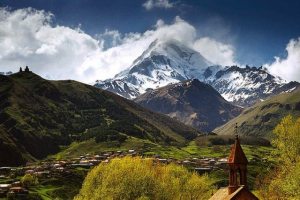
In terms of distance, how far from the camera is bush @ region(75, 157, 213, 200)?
4099 inches

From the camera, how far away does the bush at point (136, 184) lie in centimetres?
10412

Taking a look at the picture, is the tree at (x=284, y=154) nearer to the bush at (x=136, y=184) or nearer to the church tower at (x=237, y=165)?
the church tower at (x=237, y=165)

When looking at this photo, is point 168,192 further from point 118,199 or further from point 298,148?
point 298,148

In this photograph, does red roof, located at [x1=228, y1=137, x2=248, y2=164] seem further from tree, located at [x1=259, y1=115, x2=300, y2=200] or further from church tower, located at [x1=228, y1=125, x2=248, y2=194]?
tree, located at [x1=259, y1=115, x2=300, y2=200]

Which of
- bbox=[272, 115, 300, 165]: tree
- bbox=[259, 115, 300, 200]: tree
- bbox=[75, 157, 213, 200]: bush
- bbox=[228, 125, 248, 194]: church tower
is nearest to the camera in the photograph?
bbox=[228, 125, 248, 194]: church tower

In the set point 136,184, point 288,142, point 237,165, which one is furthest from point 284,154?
point 136,184

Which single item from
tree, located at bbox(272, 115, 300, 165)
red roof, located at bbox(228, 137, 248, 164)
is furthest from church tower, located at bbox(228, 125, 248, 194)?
tree, located at bbox(272, 115, 300, 165)

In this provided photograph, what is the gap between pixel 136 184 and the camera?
10644 cm

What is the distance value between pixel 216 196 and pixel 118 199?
32.4 metres

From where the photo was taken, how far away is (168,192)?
109250 mm

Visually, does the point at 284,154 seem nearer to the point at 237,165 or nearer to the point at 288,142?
the point at 288,142

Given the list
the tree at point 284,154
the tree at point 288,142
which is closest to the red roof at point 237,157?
the tree at point 284,154

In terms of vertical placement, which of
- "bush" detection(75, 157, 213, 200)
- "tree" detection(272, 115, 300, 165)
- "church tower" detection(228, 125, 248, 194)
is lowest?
"bush" detection(75, 157, 213, 200)

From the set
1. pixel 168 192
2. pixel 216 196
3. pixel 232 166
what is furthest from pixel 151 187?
pixel 232 166
